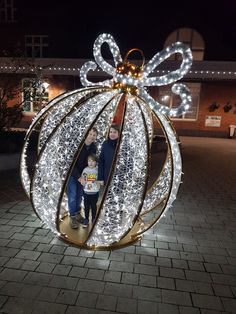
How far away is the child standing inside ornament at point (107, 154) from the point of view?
15.0 ft

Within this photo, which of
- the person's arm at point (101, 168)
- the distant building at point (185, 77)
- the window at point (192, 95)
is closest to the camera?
the person's arm at point (101, 168)

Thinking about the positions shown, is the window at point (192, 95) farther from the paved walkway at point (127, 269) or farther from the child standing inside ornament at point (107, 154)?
the child standing inside ornament at point (107, 154)

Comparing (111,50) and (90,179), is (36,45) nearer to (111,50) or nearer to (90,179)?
(111,50)

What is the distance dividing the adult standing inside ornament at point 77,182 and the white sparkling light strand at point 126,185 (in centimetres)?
71

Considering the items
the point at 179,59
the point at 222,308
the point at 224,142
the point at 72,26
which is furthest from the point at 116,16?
the point at 222,308

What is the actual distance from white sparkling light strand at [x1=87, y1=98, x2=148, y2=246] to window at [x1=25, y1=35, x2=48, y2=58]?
55.7 ft

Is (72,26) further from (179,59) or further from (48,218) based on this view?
(48,218)

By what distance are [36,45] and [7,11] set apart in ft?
10.1

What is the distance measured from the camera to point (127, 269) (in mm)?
4000

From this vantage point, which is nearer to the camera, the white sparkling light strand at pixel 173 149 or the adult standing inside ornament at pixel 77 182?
the white sparkling light strand at pixel 173 149

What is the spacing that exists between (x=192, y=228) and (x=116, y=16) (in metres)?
16.3

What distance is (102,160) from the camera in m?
4.64

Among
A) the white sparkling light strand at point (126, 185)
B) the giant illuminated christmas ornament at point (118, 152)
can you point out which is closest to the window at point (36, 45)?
the giant illuminated christmas ornament at point (118, 152)

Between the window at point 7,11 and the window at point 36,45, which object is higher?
the window at point 7,11
